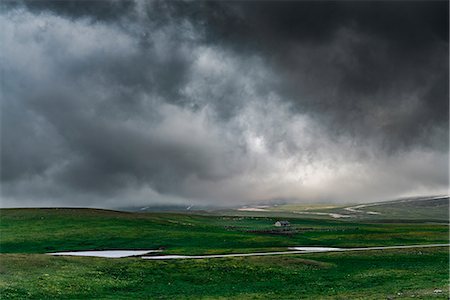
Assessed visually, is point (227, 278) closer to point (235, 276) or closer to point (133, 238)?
point (235, 276)

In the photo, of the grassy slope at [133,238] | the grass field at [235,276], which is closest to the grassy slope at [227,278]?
the grass field at [235,276]

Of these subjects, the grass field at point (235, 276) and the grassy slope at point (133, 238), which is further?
the grassy slope at point (133, 238)

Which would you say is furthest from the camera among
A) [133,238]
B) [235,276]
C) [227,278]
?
[133,238]

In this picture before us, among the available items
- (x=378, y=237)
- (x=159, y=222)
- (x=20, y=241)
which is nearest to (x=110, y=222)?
(x=159, y=222)

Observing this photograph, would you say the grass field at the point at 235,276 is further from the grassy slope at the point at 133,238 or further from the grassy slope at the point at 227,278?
the grassy slope at the point at 133,238

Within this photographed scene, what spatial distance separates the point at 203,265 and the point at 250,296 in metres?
15.5

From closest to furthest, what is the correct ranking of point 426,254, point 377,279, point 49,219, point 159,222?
point 377,279, point 426,254, point 49,219, point 159,222

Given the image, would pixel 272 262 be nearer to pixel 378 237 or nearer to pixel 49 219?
pixel 378 237

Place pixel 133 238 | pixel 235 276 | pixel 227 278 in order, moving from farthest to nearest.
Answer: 1. pixel 133 238
2. pixel 235 276
3. pixel 227 278

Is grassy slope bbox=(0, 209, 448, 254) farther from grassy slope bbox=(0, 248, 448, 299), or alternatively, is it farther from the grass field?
grassy slope bbox=(0, 248, 448, 299)

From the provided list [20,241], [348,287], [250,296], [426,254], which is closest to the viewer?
[250,296]

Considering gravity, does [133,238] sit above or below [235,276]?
below

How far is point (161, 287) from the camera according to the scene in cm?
4806

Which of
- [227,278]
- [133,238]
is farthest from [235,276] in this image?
[133,238]
